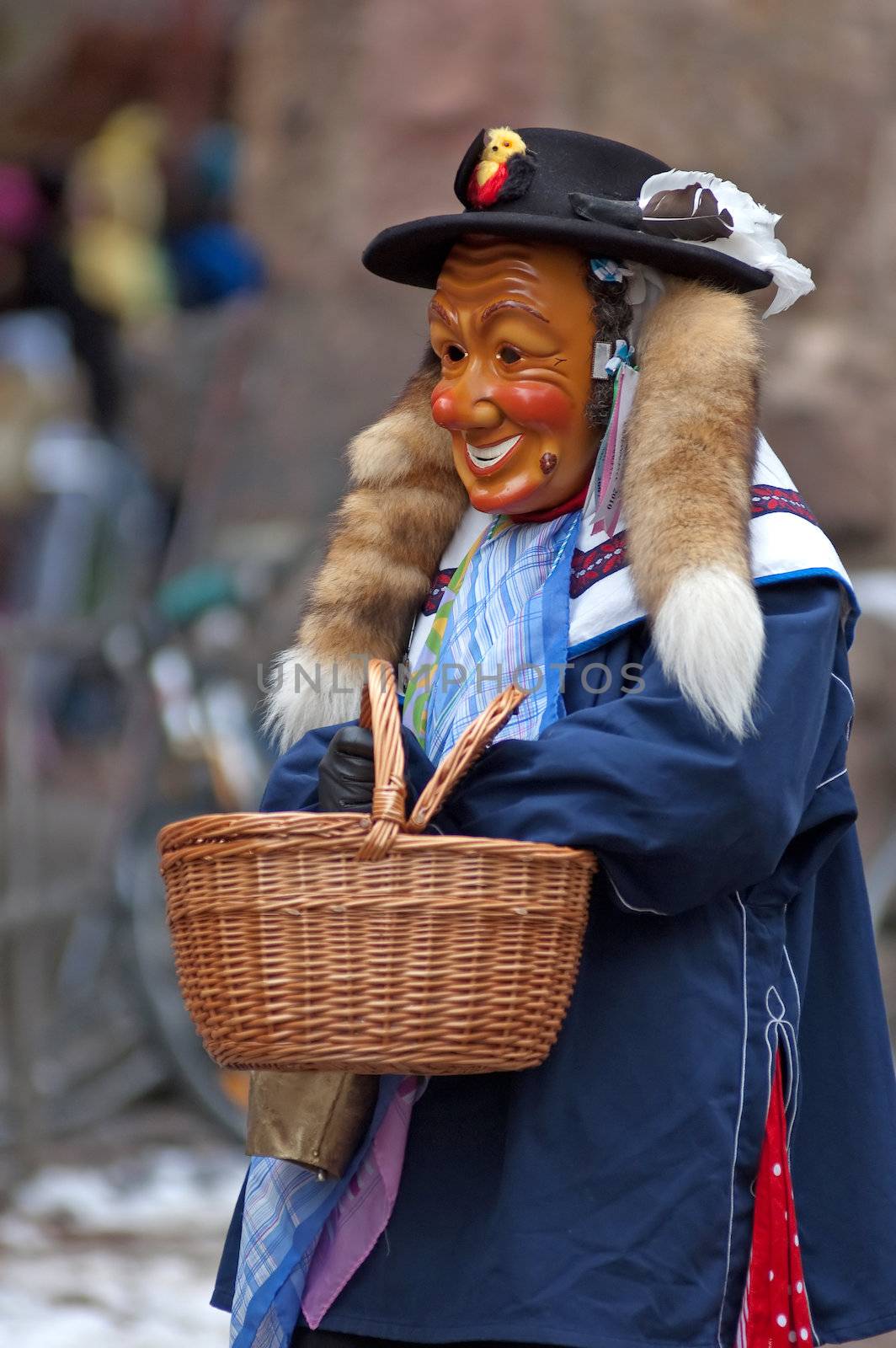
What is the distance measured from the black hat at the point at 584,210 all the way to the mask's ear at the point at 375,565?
0.27 metres

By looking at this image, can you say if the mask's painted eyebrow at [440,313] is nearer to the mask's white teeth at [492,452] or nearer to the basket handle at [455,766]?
the mask's white teeth at [492,452]

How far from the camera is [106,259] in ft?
30.4

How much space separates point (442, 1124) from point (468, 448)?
785 mm

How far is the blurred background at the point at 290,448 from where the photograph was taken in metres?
4.50

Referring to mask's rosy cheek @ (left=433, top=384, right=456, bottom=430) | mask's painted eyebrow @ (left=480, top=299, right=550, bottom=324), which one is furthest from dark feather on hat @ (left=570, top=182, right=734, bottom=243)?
mask's rosy cheek @ (left=433, top=384, right=456, bottom=430)

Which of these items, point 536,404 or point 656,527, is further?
point 536,404

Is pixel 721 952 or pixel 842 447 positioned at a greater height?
pixel 842 447

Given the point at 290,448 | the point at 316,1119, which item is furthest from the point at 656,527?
the point at 290,448

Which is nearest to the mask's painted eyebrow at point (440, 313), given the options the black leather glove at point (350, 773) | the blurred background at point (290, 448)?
the black leather glove at point (350, 773)

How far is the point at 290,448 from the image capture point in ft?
18.7

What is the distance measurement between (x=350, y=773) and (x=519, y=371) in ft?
1.74

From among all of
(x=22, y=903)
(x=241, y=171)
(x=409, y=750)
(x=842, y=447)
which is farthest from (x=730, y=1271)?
(x=241, y=171)

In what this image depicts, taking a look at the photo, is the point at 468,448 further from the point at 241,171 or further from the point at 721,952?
the point at 241,171

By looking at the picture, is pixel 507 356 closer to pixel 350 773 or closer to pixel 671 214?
pixel 671 214
